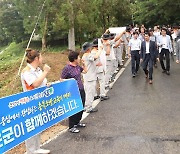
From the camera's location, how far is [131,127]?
6000 millimetres

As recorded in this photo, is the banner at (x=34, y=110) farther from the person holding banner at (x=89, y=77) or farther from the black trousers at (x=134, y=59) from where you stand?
the black trousers at (x=134, y=59)

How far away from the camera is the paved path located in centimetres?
505

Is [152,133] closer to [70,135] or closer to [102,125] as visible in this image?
[102,125]

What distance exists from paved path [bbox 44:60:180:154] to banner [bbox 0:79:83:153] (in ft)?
1.91

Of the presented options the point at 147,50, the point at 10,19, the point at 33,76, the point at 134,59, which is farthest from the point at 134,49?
the point at 10,19

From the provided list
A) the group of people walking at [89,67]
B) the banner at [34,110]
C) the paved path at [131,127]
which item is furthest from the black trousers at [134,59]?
the banner at [34,110]

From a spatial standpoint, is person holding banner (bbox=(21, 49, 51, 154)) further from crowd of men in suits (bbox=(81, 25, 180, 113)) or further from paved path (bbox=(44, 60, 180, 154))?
crowd of men in suits (bbox=(81, 25, 180, 113))

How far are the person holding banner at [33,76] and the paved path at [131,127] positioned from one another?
0.45m

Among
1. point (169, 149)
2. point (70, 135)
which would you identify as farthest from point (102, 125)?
point (169, 149)

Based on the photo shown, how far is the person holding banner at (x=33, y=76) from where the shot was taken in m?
4.55

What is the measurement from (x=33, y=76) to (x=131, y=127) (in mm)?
2469

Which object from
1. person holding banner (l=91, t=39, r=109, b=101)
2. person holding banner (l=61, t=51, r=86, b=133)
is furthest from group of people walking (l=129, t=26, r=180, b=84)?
person holding banner (l=61, t=51, r=86, b=133)

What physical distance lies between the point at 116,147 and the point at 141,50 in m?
6.01

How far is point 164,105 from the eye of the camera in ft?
24.3
